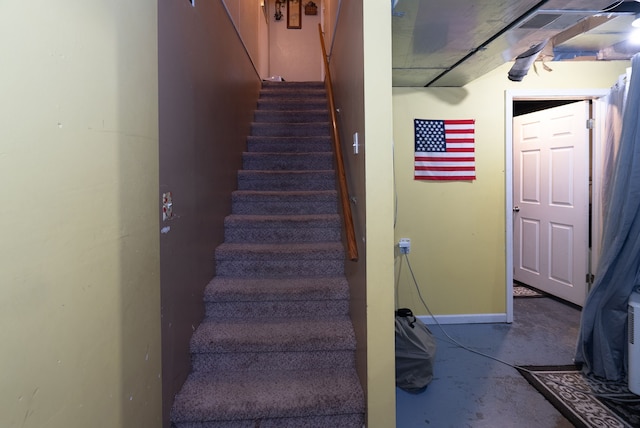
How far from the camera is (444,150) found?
2.96 metres

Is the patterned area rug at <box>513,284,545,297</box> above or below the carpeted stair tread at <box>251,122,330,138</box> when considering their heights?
below

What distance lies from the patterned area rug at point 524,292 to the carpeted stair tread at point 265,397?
288cm

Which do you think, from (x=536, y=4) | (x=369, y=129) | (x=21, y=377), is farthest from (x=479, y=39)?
(x=21, y=377)

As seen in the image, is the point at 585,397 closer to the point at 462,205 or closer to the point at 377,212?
the point at 462,205

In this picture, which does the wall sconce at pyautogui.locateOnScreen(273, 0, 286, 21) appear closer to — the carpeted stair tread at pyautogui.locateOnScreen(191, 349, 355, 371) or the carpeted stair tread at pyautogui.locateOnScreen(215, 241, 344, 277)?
the carpeted stair tread at pyautogui.locateOnScreen(215, 241, 344, 277)

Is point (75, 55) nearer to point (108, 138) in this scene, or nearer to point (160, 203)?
point (108, 138)

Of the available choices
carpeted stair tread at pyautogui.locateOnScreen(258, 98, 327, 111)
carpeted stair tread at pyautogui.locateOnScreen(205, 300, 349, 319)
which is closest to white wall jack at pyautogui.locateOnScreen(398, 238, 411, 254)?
carpeted stair tread at pyautogui.locateOnScreen(205, 300, 349, 319)

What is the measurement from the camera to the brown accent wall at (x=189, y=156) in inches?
57.4

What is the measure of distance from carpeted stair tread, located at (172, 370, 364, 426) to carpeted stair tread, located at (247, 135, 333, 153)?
7.21ft

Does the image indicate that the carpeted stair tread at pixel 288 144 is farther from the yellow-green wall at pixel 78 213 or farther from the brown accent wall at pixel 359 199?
the yellow-green wall at pixel 78 213

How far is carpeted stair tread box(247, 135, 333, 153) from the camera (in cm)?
333

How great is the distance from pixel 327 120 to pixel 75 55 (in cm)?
299

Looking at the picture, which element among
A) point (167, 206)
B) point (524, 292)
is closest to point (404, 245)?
point (524, 292)

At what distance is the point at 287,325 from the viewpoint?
1928mm
